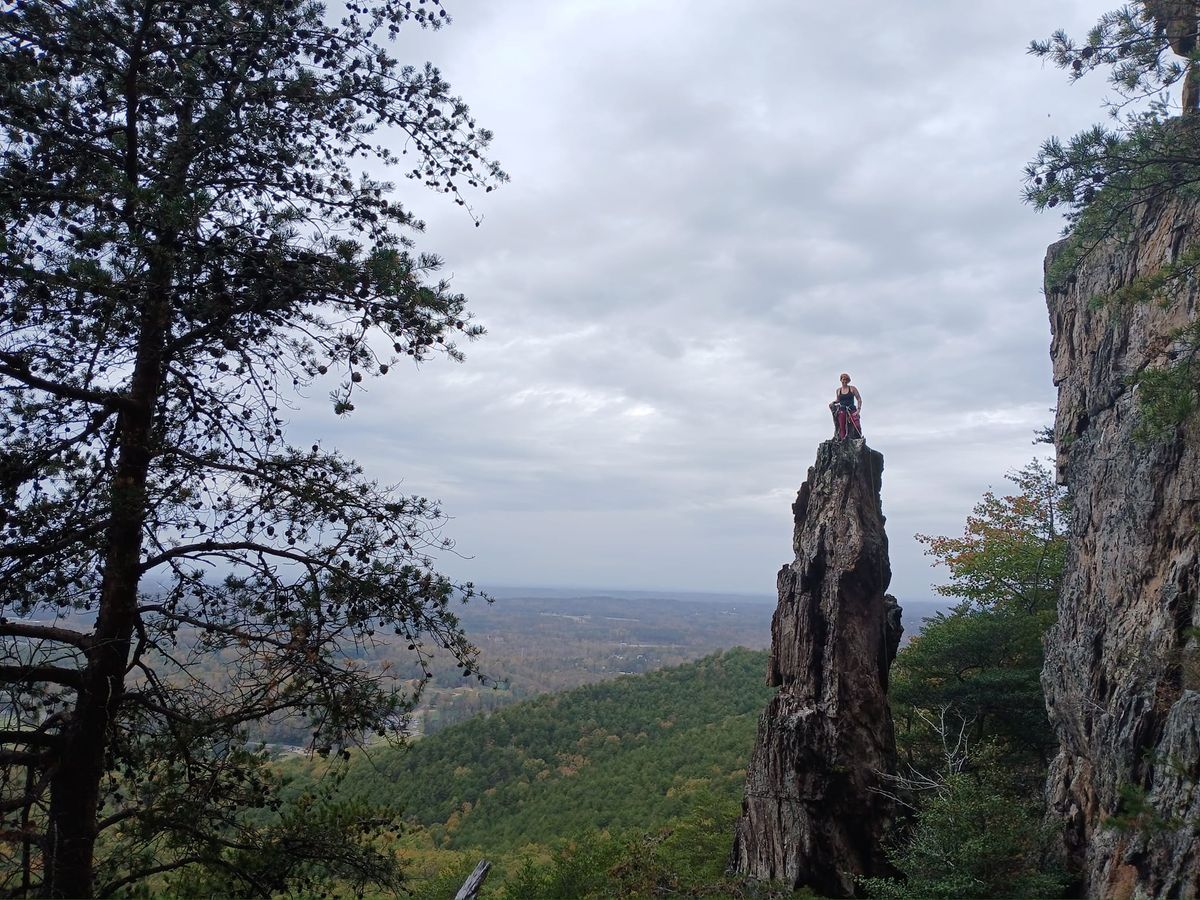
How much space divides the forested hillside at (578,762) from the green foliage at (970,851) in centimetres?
1573

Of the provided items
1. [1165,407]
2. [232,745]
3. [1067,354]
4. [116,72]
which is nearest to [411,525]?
[232,745]

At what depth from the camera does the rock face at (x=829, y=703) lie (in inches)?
524

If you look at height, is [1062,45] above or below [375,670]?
above

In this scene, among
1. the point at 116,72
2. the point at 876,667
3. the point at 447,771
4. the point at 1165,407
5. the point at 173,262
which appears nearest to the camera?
the point at 173,262

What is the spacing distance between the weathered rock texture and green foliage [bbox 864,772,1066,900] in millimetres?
619

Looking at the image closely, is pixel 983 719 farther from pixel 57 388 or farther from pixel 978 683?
pixel 57 388

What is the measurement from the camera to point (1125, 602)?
31.6ft

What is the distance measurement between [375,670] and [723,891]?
10.7 m

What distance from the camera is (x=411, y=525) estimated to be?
521 centimetres

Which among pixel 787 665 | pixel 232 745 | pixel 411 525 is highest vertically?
pixel 411 525

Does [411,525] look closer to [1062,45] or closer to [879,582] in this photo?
[1062,45]

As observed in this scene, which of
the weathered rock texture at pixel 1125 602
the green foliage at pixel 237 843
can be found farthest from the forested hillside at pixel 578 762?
the green foliage at pixel 237 843

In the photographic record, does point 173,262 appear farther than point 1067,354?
No

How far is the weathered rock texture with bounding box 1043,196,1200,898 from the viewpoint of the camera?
22.1 feet
